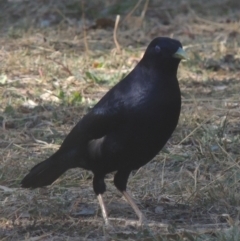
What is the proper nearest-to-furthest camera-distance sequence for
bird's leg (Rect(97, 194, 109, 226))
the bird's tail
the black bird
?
the black bird → bird's leg (Rect(97, 194, 109, 226)) → the bird's tail

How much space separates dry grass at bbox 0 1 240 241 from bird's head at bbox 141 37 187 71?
872mm

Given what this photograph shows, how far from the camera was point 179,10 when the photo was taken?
1148 centimetres

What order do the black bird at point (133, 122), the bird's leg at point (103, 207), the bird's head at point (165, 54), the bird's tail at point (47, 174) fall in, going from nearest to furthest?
the black bird at point (133, 122) → the bird's head at point (165, 54) → the bird's leg at point (103, 207) → the bird's tail at point (47, 174)

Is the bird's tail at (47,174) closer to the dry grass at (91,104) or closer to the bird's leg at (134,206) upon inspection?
the dry grass at (91,104)

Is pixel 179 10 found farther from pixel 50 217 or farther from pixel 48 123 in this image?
pixel 50 217

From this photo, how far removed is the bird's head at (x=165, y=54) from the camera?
4484mm

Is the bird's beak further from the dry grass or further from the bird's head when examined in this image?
the dry grass

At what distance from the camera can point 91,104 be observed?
7.18 meters

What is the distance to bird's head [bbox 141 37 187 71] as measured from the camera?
4.48 metres

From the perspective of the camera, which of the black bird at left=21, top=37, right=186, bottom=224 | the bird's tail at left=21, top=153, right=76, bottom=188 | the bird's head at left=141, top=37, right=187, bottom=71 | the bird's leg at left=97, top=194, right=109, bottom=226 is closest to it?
the black bird at left=21, top=37, right=186, bottom=224

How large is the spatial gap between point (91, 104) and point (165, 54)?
8.97 feet

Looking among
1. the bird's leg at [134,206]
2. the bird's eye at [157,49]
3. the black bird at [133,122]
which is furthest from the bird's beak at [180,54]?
the bird's leg at [134,206]

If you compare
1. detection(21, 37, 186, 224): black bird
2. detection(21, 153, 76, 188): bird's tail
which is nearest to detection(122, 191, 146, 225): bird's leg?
detection(21, 37, 186, 224): black bird

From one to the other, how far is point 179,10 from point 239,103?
15.3ft
